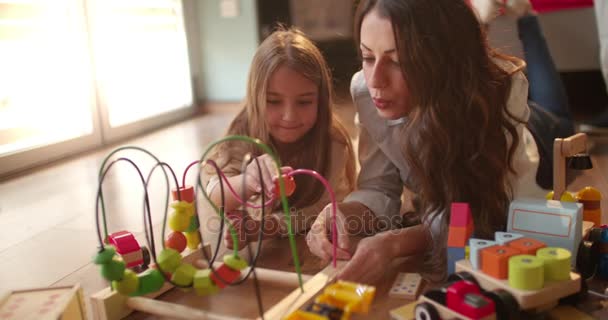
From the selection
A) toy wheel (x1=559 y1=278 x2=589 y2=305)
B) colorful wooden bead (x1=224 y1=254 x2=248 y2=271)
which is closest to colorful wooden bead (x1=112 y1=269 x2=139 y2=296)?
colorful wooden bead (x1=224 y1=254 x2=248 y2=271)

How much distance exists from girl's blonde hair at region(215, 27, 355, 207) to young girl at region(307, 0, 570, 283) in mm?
159

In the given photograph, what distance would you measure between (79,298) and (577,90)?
2.36m

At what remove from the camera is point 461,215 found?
2.56 feet

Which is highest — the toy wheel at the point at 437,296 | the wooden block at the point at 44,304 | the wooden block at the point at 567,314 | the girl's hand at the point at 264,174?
the girl's hand at the point at 264,174

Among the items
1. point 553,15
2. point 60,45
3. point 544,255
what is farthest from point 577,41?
point 60,45

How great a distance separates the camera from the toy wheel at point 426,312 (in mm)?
654

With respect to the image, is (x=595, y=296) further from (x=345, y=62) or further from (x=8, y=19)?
(x=345, y=62)

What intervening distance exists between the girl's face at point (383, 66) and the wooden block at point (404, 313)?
305 millimetres

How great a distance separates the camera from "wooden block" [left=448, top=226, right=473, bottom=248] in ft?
2.56

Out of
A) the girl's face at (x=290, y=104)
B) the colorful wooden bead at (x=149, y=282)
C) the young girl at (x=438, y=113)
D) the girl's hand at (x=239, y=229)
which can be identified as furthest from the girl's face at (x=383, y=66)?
the colorful wooden bead at (x=149, y=282)

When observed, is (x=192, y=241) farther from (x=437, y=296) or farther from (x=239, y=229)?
(x=437, y=296)

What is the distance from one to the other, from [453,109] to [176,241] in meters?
0.46

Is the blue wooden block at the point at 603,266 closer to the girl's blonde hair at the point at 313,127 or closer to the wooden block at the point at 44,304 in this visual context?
the girl's blonde hair at the point at 313,127

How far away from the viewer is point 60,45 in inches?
80.5
